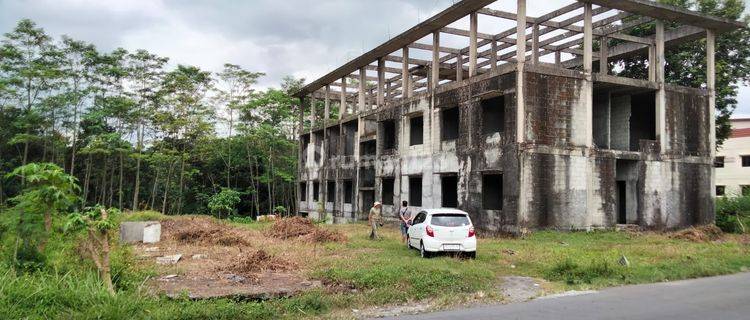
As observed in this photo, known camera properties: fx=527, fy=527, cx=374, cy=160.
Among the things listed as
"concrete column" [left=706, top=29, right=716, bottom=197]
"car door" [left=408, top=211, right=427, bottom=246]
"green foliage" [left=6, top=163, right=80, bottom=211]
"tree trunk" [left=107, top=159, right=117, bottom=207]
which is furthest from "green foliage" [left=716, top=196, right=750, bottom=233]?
"tree trunk" [left=107, top=159, right=117, bottom=207]

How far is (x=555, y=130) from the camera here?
63.0 feet

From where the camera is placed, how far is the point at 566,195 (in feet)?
62.7

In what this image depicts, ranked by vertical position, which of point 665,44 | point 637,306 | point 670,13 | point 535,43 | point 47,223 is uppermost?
point 670,13

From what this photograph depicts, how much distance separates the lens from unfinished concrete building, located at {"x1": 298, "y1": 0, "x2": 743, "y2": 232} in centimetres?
1898

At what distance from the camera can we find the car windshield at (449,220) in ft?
43.6

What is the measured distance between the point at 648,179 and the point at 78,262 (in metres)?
20.3

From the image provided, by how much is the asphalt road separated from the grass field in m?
0.74

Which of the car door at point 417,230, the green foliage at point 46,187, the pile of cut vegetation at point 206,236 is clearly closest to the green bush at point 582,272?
the car door at point 417,230

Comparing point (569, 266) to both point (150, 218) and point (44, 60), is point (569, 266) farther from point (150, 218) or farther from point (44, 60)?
point (44, 60)

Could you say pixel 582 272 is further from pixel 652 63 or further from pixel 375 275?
pixel 652 63

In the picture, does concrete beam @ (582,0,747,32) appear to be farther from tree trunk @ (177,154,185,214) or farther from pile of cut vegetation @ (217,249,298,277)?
tree trunk @ (177,154,185,214)

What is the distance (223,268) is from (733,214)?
2369 centimetres

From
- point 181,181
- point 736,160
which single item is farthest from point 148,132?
point 736,160

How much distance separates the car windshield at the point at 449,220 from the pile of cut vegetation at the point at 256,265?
3.81 meters
